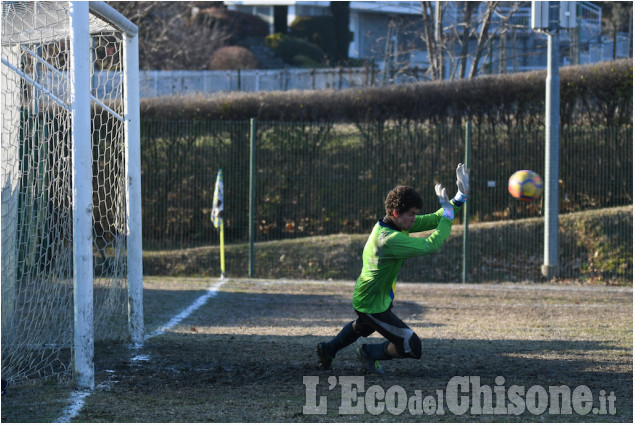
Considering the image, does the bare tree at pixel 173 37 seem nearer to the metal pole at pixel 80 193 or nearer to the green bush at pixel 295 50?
the green bush at pixel 295 50

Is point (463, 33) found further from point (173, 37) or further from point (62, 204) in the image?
point (62, 204)

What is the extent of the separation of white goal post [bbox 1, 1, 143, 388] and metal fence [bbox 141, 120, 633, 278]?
679 centimetres

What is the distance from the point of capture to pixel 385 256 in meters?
5.94

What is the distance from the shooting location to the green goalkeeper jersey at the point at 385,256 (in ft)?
19.0

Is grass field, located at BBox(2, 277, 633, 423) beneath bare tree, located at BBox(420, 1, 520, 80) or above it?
beneath

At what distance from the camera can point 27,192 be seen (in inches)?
276

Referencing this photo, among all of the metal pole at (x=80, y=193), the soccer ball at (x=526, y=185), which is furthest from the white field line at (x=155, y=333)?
the soccer ball at (x=526, y=185)

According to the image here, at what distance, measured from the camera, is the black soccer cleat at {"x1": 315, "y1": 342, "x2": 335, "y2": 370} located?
Result: 652 centimetres

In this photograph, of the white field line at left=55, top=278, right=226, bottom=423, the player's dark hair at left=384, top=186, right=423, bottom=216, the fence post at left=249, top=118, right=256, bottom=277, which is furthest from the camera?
the fence post at left=249, top=118, right=256, bottom=277

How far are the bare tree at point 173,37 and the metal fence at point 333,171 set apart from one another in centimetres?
1077

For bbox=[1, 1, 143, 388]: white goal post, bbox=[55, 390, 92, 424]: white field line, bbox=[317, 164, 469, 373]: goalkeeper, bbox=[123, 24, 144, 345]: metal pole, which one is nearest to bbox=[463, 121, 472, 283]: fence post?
bbox=[1, 1, 143, 388]: white goal post

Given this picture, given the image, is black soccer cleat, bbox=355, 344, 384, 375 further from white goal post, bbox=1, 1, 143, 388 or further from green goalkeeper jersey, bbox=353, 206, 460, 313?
white goal post, bbox=1, 1, 143, 388

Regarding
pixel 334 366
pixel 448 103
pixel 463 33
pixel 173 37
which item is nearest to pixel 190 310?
pixel 334 366

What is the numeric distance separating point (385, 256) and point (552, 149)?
27.9 ft
